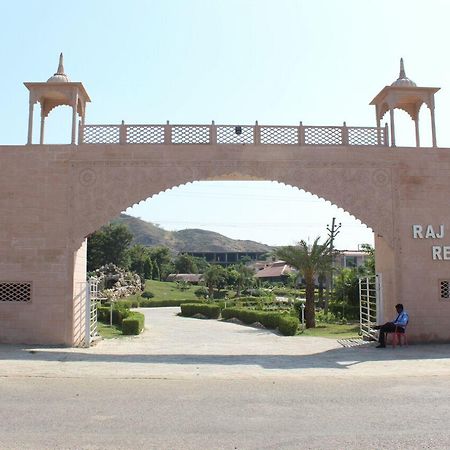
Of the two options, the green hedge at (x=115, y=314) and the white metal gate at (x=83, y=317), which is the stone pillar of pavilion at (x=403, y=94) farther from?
the green hedge at (x=115, y=314)

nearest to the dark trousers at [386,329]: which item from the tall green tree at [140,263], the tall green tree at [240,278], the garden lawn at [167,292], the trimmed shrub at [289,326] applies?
the trimmed shrub at [289,326]

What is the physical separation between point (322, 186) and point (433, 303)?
4060 millimetres

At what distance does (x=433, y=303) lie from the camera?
13.1 metres

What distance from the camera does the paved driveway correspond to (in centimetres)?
891

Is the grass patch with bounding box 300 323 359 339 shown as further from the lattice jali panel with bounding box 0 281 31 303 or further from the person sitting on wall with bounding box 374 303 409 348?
the lattice jali panel with bounding box 0 281 31 303

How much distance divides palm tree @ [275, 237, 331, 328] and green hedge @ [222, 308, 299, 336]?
1517 mm

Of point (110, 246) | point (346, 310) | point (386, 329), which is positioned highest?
point (110, 246)

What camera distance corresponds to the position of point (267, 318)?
22.5 m

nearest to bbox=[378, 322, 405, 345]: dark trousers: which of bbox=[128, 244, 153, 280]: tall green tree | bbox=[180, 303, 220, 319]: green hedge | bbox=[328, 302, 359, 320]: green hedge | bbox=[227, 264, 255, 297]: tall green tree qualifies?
bbox=[328, 302, 359, 320]: green hedge

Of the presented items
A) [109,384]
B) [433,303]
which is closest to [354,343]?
[433,303]

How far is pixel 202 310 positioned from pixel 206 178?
20.8 metres

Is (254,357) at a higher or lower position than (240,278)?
lower

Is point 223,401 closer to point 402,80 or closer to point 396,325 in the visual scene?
point 396,325

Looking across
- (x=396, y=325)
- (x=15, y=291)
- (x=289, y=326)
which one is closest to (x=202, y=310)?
(x=289, y=326)
